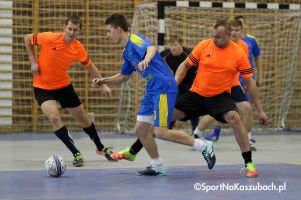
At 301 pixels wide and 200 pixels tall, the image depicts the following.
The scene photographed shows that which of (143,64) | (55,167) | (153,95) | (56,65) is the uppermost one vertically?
(143,64)

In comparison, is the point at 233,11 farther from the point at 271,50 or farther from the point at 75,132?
the point at 75,132

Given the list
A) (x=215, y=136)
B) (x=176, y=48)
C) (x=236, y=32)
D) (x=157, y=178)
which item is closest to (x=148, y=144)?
(x=157, y=178)

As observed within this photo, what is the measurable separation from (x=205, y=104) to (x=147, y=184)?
4.53ft

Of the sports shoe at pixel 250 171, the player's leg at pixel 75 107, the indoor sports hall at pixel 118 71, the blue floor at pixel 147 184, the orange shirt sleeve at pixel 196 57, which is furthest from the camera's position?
the indoor sports hall at pixel 118 71

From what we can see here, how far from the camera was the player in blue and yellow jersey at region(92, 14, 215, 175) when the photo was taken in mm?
7562

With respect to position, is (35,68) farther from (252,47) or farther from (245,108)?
(252,47)

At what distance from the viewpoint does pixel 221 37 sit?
777 cm

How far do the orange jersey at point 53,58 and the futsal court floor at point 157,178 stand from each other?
1.07 metres

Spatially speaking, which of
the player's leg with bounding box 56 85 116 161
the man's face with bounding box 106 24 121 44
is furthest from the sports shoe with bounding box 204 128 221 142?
the man's face with bounding box 106 24 121 44

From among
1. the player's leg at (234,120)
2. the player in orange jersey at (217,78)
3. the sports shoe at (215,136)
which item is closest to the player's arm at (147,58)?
the player in orange jersey at (217,78)

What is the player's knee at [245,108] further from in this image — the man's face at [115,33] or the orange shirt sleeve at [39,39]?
the man's face at [115,33]

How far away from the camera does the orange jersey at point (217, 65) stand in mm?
7898

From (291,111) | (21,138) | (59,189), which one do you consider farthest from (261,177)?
(291,111)

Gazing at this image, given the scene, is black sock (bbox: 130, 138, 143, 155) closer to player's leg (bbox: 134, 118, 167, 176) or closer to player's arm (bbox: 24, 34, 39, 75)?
player's leg (bbox: 134, 118, 167, 176)
